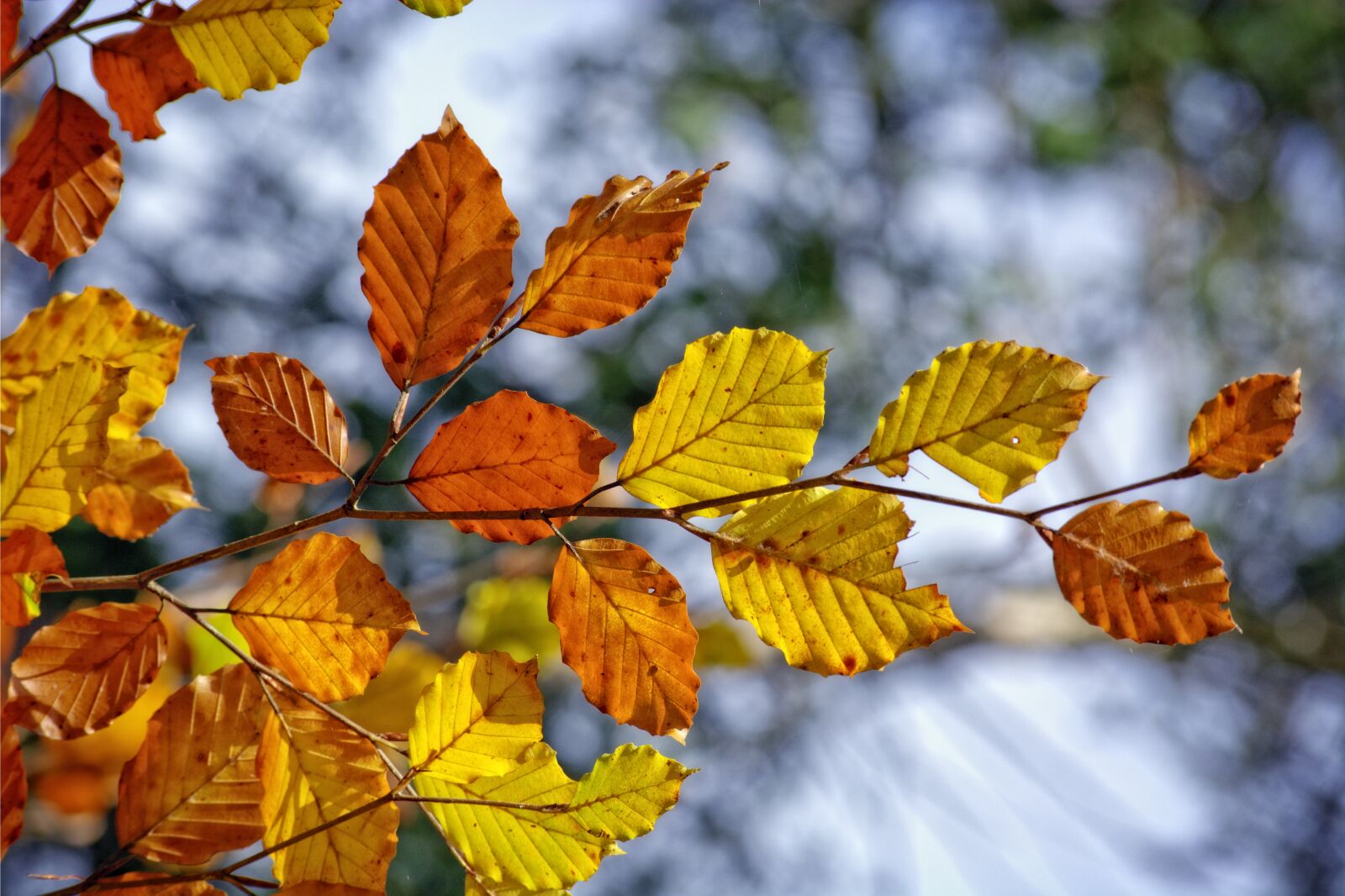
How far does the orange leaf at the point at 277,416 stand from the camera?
13.7 inches

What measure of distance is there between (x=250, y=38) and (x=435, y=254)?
116mm

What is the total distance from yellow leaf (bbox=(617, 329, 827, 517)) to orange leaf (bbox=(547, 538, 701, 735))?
32mm

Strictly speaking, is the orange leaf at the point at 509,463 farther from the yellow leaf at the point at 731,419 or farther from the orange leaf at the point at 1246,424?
the orange leaf at the point at 1246,424

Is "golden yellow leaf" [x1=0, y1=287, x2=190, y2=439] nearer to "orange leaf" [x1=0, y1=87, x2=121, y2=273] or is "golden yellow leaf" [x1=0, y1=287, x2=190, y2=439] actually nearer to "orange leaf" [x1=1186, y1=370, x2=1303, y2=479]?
"orange leaf" [x1=0, y1=87, x2=121, y2=273]

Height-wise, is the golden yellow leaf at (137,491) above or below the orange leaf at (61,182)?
below

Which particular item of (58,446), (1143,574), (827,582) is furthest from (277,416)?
(1143,574)

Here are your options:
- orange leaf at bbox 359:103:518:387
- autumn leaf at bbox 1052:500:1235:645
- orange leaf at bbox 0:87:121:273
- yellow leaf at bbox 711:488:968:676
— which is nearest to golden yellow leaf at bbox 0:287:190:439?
orange leaf at bbox 0:87:121:273

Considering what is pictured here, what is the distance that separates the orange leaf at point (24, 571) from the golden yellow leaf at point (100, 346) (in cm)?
9

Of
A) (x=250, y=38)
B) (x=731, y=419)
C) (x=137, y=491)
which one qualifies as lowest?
(x=731, y=419)

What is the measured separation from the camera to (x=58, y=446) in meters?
0.32

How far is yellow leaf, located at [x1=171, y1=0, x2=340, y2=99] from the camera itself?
1.18ft

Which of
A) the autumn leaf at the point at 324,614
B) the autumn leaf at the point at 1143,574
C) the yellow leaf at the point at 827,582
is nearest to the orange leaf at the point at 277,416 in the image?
the autumn leaf at the point at 324,614

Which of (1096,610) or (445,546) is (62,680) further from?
(445,546)

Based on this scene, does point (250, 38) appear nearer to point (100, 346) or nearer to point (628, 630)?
point (100, 346)
